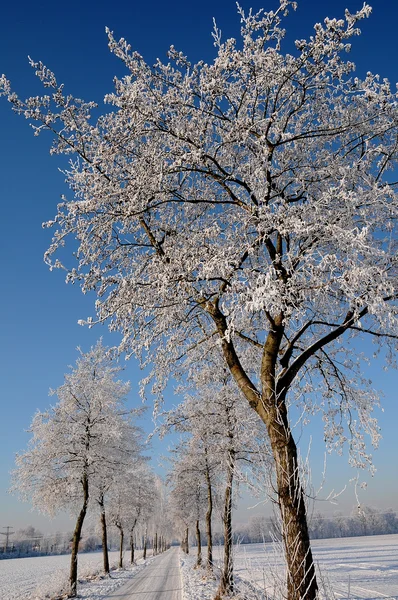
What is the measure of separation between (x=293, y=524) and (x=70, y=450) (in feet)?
45.0

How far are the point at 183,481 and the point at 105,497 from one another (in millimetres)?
4317

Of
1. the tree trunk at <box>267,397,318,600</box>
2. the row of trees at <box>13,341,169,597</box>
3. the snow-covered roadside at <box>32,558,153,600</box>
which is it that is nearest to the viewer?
the tree trunk at <box>267,397,318,600</box>

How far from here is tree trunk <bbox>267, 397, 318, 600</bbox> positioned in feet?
15.3

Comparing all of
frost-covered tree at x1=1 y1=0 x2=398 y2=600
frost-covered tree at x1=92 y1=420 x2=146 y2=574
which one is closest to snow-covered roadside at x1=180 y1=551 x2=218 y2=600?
frost-covered tree at x1=92 y1=420 x2=146 y2=574

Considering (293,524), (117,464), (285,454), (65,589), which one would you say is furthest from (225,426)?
(293,524)

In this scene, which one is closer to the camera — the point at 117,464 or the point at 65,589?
the point at 65,589

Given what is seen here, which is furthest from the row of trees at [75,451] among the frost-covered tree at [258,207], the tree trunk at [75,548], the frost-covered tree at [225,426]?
the frost-covered tree at [258,207]

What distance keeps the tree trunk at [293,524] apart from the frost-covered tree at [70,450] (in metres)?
11.9

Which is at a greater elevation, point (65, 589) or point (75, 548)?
point (75, 548)

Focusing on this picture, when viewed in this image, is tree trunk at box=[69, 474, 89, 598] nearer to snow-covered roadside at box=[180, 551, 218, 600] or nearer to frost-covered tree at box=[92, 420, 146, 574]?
frost-covered tree at box=[92, 420, 146, 574]

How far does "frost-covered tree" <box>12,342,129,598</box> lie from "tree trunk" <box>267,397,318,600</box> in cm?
1186

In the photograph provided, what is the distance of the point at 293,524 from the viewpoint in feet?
16.2

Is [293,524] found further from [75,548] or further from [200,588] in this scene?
[75,548]

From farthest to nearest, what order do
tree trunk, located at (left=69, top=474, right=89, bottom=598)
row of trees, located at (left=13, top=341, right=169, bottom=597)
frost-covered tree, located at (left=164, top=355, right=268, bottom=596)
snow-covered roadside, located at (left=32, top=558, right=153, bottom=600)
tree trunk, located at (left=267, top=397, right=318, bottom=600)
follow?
1. row of trees, located at (left=13, top=341, right=169, bottom=597)
2. tree trunk, located at (left=69, top=474, right=89, bottom=598)
3. snow-covered roadside, located at (left=32, top=558, right=153, bottom=600)
4. frost-covered tree, located at (left=164, top=355, right=268, bottom=596)
5. tree trunk, located at (left=267, top=397, right=318, bottom=600)
